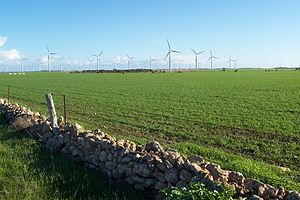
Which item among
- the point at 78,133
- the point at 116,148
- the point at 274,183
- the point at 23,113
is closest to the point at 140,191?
the point at 116,148

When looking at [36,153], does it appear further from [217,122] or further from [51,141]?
[217,122]

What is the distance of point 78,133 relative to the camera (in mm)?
11031

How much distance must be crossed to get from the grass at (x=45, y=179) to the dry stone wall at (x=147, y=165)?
0.31 m

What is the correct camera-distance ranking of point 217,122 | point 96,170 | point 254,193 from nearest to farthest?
point 254,193, point 96,170, point 217,122

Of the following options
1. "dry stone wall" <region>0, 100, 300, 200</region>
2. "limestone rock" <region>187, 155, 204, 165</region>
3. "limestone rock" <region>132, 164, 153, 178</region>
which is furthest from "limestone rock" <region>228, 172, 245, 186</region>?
"limestone rock" <region>132, 164, 153, 178</region>

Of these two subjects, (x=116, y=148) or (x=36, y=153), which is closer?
(x=116, y=148)

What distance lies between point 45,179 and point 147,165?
249 cm

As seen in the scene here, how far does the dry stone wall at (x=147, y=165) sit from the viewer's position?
628 cm

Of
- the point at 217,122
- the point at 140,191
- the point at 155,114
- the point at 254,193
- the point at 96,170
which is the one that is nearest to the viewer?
the point at 254,193

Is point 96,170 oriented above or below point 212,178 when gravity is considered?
below

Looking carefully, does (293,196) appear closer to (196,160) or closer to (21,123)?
(196,160)

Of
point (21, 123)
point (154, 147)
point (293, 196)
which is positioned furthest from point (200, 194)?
point (21, 123)

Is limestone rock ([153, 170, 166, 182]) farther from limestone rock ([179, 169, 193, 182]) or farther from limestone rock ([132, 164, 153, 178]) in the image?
limestone rock ([179, 169, 193, 182])

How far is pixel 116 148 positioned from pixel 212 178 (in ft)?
10.7
